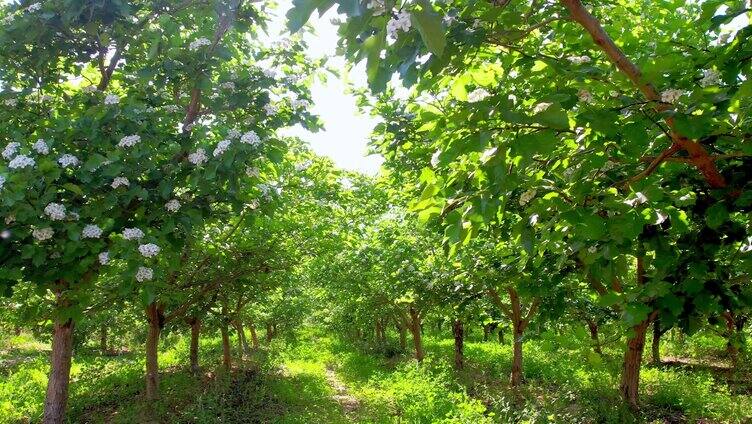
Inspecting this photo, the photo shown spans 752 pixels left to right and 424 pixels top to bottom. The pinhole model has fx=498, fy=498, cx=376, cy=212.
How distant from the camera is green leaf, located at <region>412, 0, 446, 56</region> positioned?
109 cm

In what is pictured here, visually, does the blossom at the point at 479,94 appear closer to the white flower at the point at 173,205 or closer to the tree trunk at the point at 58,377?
the white flower at the point at 173,205

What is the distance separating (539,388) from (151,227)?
10920mm

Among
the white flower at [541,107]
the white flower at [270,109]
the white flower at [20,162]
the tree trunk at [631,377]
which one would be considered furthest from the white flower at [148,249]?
the tree trunk at [631,377]

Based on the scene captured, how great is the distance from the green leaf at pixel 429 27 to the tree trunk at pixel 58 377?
5.96m

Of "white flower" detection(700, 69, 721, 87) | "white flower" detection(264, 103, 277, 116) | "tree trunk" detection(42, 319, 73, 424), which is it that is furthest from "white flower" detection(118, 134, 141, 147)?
"white flower" detection(700, 69, 721, 87)

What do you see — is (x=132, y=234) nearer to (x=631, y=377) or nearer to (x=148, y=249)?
(x=148, y=249)

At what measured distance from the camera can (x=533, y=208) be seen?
244 centimetres

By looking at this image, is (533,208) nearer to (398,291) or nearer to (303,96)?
(303,96)

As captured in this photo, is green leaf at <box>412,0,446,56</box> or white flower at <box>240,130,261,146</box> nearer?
green leaf at <box>412,0,446,56</box>

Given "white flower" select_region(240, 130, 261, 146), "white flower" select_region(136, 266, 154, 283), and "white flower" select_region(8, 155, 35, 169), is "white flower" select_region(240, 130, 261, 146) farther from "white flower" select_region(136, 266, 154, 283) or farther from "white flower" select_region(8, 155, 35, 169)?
"white flower" select_region(8, 155, 35, 169)

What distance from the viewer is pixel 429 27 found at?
112cm

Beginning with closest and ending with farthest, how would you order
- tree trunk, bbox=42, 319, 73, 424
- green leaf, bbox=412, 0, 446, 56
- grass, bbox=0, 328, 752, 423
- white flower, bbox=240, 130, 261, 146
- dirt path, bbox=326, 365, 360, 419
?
green leaf, bbox=412, 0, 446, 56, white flower, bbox=240, 130, 261, 146, tree trunk, bbox=42, 319, 73, 424, grass, bbox=0, 328, 752, 423, dirt path, bbox=326, 365, 360, 419

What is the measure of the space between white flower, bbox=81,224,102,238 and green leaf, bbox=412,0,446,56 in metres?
3.70

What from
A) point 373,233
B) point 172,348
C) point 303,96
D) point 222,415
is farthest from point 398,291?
point 172,348
